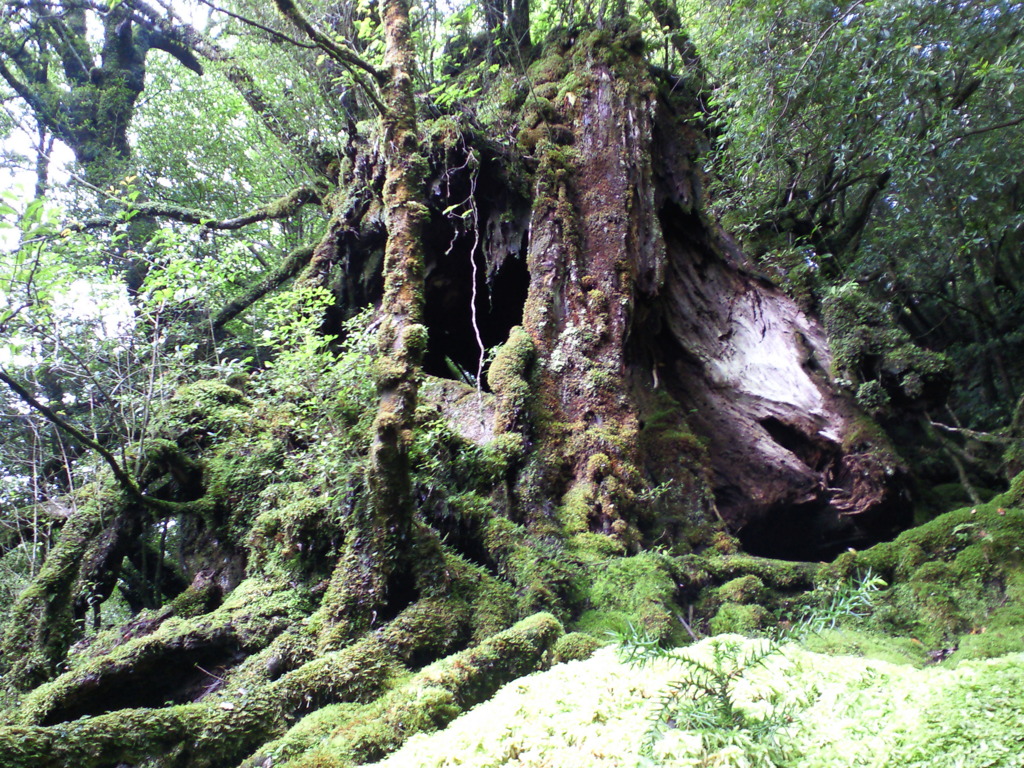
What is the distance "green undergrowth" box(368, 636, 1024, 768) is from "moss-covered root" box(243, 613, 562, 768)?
0.96ft

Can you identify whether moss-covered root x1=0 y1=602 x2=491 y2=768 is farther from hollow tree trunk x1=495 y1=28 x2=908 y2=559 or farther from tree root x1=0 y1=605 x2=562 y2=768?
hollow tree trunk x1=495 y1=28 x2=908 y2=559

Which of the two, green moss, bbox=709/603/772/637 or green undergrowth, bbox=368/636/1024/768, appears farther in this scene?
green moss, bbox=709/603/772/637

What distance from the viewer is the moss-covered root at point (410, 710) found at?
302cm

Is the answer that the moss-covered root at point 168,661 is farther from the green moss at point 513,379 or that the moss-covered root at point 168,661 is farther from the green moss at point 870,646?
the green moss at point 870,646

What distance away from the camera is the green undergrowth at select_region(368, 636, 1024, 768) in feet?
6.22

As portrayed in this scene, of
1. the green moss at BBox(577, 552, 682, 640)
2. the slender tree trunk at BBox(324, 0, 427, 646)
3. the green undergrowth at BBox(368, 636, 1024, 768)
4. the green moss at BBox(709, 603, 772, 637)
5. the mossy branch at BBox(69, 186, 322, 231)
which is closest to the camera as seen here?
the green undergrowth at BBox(368, 636, 1024, 768)

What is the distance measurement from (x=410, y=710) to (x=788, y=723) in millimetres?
1963

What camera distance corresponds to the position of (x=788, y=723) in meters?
2.05

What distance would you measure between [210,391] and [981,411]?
11949 millimetres

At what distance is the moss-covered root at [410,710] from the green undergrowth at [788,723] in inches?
11.5

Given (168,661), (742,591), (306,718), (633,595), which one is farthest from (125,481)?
(742,591)

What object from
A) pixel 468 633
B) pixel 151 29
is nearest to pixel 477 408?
pixel 468 633

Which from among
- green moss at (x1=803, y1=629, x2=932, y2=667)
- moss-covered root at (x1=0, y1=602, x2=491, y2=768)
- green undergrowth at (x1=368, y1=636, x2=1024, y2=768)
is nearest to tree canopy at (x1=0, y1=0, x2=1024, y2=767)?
moss-covered root at (x1=0, y1=602, x2=491, y2=768)

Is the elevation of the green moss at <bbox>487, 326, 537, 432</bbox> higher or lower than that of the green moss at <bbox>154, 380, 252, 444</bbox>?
lower
